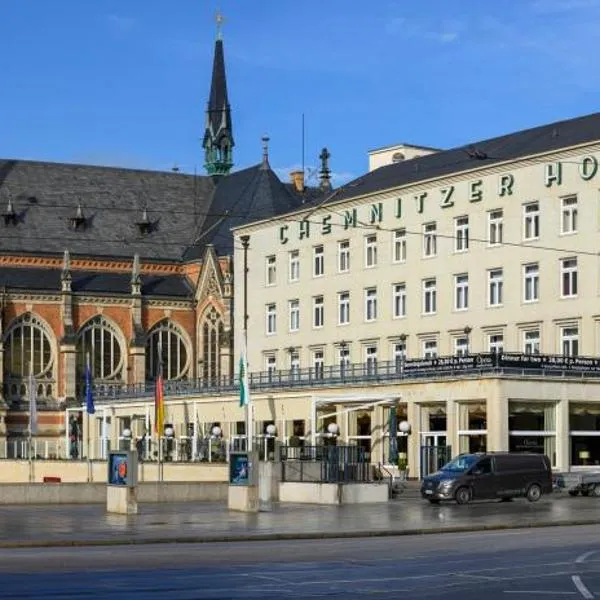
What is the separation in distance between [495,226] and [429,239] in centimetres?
507

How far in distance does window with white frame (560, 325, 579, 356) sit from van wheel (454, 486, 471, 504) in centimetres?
2054

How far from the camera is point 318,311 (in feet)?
284

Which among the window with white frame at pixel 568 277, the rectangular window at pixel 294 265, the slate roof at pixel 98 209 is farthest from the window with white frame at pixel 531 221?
the slate roof at pixel 98 209

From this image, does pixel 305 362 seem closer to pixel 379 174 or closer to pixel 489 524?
pixel 379 174

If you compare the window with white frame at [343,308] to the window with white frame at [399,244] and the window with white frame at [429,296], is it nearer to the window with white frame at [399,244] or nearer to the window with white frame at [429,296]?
the window with white frame at [399,244]

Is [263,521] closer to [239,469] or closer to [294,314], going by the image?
[239,469]

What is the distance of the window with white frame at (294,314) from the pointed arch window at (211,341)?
91.3 ft

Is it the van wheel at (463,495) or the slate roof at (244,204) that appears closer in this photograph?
the van wheel at (463,495)

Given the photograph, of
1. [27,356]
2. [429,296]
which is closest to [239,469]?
[429,296]

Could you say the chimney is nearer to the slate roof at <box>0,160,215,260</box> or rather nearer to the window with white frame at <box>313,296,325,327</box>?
the slate roof at <box>0,160,215,260</box>

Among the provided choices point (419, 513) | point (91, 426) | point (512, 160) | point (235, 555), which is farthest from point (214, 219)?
point (235, 555)

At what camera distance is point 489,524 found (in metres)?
38.4

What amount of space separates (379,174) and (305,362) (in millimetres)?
11770

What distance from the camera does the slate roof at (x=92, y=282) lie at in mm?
116062
